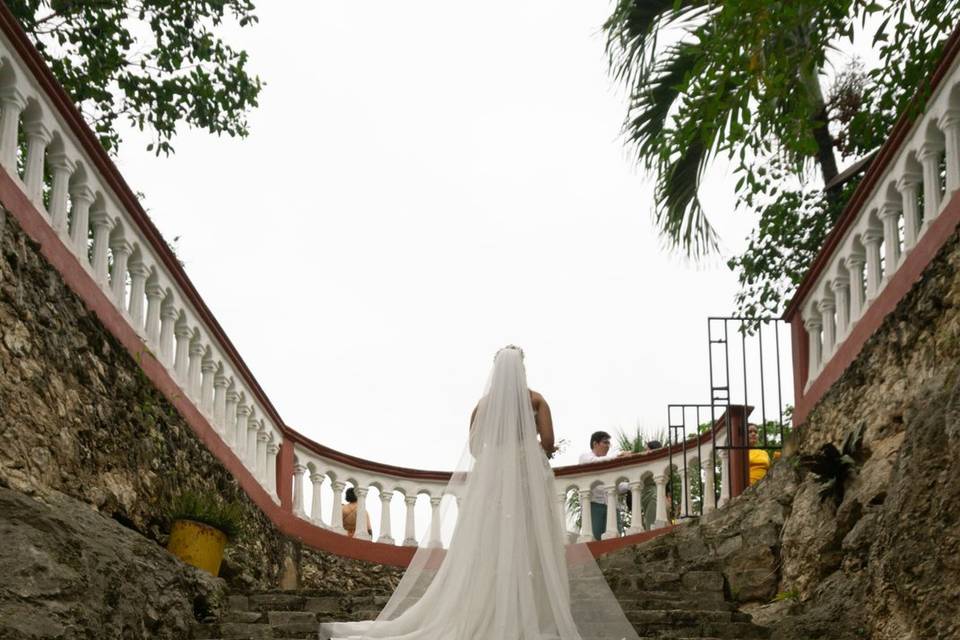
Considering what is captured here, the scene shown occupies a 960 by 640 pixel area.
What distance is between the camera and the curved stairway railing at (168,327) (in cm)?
884

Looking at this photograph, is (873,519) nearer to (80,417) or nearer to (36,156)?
(80,417)

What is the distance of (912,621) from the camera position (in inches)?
305

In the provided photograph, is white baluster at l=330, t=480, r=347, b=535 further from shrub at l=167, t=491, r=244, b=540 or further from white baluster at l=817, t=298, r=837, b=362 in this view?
white baluster at l=817, t=298, r=837, b=362

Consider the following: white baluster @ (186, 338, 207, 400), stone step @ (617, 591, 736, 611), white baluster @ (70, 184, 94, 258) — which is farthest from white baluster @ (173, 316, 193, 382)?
stone step @ (617, 591, 736, 611)

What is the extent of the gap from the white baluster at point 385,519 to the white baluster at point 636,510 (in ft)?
7.88

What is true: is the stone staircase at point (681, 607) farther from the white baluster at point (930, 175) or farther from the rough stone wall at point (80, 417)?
the rough stone wall at point (80, 417)

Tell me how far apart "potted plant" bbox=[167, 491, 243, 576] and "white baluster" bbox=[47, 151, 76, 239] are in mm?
2153

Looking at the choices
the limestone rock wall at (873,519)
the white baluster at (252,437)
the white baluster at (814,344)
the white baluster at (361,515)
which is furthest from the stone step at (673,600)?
the white baluster at (361,515)

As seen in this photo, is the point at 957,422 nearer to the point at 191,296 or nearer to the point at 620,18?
the point at 191,296

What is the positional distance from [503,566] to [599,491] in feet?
23.1

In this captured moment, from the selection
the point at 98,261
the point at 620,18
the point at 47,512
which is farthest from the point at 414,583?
the point at 620,18

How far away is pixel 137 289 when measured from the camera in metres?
10.8

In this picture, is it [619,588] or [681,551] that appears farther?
[681,551]

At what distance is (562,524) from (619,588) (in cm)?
222
